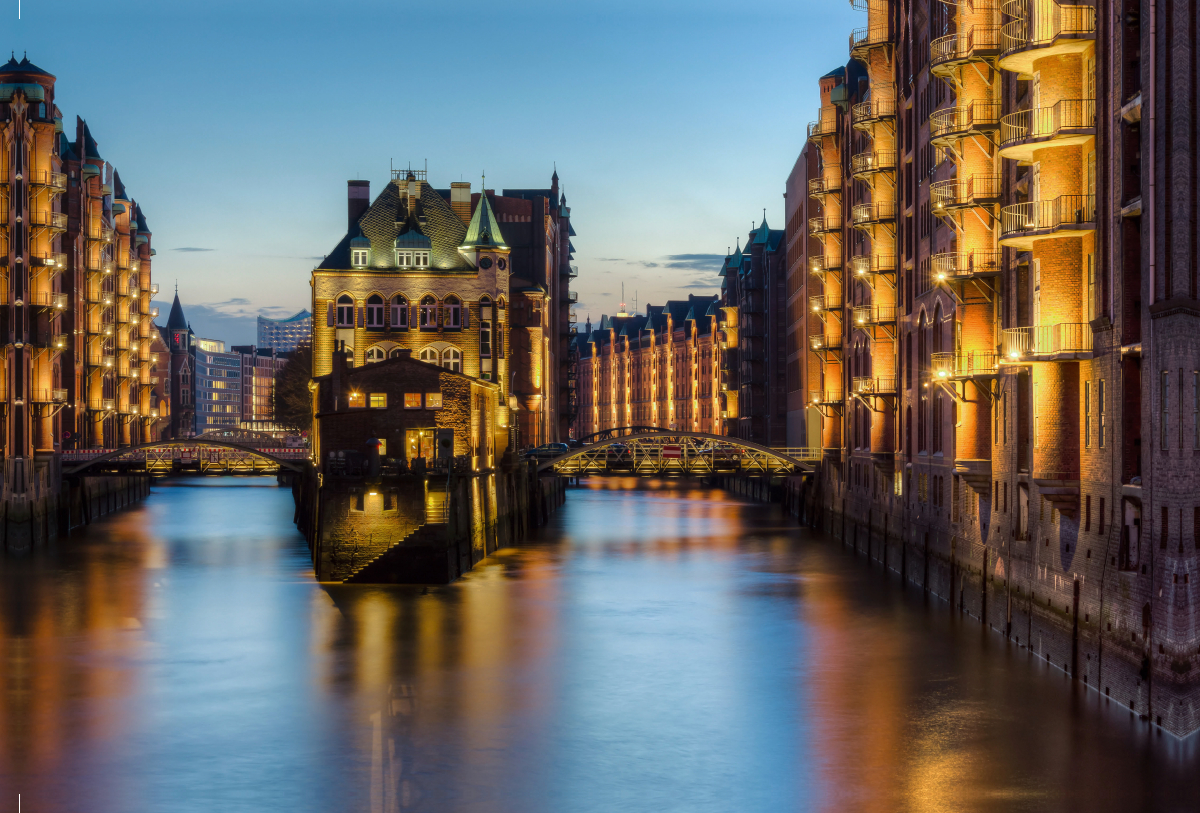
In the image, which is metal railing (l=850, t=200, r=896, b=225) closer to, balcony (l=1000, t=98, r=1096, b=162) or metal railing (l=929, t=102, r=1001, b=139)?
metal railing (l=929, t=102, r=1001, b=139)

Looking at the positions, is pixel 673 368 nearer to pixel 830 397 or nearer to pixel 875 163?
pixel 830 397

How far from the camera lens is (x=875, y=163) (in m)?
57.0

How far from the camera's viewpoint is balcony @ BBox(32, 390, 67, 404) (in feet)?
213

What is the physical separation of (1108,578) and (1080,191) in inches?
357

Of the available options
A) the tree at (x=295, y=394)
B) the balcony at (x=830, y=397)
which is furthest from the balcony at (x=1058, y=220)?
the tree at (x=295, y=394)

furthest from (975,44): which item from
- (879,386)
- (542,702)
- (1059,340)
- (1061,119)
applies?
(542,702)

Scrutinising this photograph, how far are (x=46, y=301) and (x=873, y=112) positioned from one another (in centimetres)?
3902

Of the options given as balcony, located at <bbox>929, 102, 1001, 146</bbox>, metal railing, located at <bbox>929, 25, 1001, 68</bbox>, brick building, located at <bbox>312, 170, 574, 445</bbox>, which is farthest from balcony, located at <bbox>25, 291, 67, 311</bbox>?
metal railing, located at <bbox>929, 25, 1001, 68</bbox>

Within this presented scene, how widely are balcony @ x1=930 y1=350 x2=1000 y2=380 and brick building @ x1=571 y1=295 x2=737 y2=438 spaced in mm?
89187

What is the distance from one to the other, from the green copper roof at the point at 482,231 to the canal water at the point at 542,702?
29.5 meters

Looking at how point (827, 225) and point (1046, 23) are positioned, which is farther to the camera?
point (827, 225)

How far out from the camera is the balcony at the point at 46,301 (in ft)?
210

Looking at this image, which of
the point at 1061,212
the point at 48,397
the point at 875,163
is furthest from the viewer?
the point at 48,397

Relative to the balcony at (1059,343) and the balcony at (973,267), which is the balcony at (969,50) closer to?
the balcony at (973,267)
